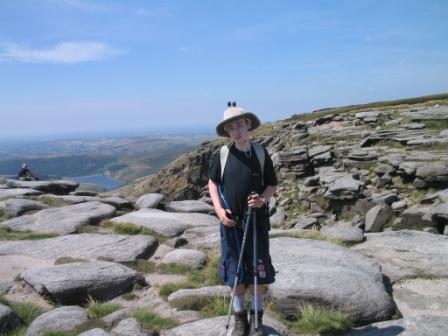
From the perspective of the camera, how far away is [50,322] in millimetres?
7543

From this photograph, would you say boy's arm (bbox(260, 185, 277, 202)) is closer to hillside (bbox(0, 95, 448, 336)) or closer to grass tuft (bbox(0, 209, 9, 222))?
hillside (bbox(0, 95, 448, 336))

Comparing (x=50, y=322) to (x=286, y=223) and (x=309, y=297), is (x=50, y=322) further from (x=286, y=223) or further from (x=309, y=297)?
(x=286, y=223)

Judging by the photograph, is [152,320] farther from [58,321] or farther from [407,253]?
[407,253]

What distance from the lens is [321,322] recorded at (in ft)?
22.5

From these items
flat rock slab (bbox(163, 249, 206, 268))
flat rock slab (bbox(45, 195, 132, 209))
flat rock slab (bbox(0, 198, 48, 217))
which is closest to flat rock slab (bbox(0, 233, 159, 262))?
flat rock slab (bbox(163, 249, 206, 268))

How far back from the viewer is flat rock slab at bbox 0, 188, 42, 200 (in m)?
22.2

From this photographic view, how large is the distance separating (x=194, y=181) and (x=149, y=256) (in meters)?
45.3

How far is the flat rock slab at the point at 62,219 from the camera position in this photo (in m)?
15.6

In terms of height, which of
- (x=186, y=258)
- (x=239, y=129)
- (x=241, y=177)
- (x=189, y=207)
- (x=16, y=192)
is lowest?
(x=189, y=207)

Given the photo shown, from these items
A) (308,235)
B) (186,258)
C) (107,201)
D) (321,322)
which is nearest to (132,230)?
(186,258)

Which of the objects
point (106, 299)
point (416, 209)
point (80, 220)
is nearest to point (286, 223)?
point (416, 209)

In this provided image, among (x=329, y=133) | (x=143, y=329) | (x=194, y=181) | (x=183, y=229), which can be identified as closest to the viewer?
(x=143, y=329)

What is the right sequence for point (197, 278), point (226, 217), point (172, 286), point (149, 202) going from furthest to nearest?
1. point (149, 202)
2. point (197, 278)
3. point (172, 286)
4. point (226, 217)

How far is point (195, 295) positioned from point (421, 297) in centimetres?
481
